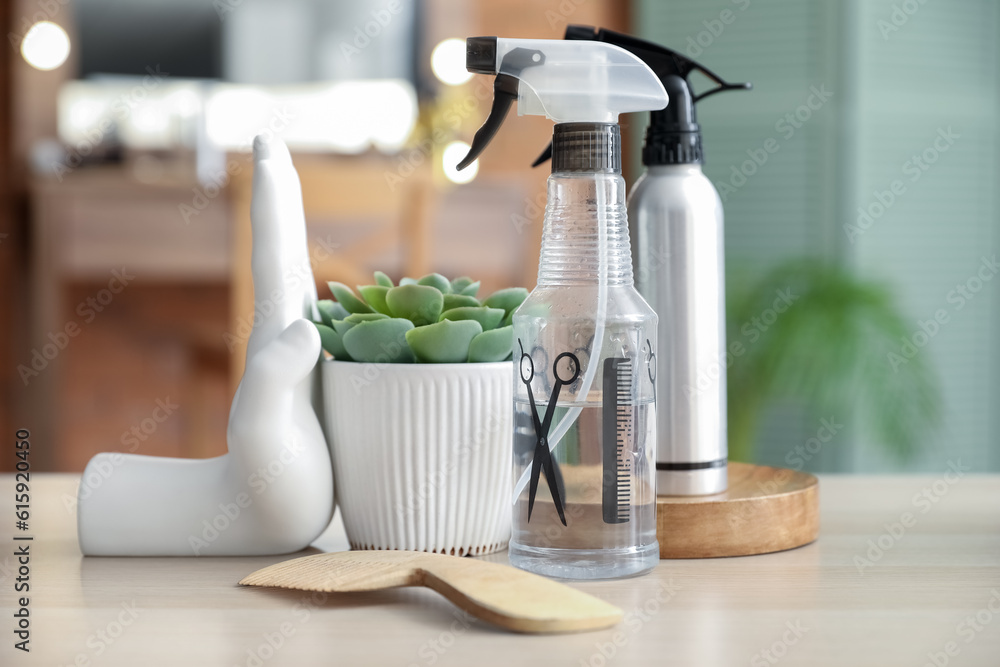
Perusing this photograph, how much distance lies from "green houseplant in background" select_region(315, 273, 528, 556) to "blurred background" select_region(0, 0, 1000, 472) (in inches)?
59.1

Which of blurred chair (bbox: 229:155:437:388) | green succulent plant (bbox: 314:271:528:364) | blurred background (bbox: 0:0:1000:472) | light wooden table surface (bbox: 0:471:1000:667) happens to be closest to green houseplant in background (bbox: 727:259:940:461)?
blurred background (bbox: 0:0:1000:472)

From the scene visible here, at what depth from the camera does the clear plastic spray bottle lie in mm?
469

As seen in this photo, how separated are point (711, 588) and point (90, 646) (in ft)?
0.90

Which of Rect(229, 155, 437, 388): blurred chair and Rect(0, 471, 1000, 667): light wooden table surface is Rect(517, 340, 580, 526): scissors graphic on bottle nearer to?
Rect(0, 471, 1000, 667): light wooden table surface

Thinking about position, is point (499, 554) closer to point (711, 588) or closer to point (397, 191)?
point (711, 588)

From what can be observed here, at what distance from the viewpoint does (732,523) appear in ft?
1.73

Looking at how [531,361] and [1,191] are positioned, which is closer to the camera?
[531,361]

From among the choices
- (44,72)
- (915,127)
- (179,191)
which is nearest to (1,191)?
(44,72)

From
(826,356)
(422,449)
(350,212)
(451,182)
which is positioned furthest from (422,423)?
(451,182)

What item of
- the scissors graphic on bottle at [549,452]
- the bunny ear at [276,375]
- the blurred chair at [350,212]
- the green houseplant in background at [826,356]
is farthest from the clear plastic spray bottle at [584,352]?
the green houseplant in background at [826,356]

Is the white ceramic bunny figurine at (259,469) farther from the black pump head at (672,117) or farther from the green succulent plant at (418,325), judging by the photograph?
the black pump head at (672,117)

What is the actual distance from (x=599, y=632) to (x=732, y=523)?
0.16 meters

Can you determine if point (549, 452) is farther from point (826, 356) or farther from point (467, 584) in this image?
point (826, 356)

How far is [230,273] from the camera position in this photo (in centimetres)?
219
